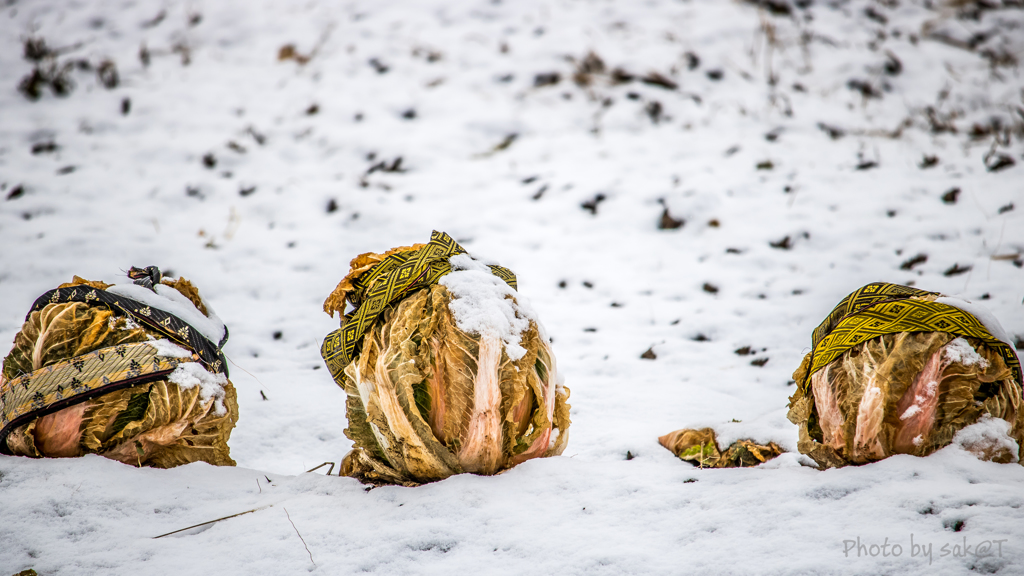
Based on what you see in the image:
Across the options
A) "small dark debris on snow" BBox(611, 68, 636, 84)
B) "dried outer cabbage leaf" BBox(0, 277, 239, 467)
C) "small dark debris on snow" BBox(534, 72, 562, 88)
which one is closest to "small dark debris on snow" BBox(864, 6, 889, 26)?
"small dark debris on snow" BBox(611, 68, 636, 84)

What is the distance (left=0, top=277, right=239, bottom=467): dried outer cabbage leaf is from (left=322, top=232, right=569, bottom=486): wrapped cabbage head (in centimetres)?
60

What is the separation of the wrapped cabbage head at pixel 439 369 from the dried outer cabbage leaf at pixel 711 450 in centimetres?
65

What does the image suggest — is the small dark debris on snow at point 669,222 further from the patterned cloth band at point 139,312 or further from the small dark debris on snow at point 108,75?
the small dark debris on snow at point 108,75

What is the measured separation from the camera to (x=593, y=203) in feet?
17.8

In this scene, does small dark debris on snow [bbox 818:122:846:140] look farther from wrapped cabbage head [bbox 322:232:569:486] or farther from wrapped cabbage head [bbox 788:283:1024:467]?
wrapped cabbage head [bbox 322:232:569:486]

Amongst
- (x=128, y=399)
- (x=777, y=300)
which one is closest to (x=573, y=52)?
(x=777, y=300)

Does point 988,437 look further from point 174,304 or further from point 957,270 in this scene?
point 174,304

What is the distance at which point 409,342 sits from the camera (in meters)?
2.05

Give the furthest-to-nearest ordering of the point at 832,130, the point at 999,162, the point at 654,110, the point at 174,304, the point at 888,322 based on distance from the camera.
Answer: the point at 654,110 → the point at 832,130 → the point at 999,162 → the point at 174,304 → the point at 888,322

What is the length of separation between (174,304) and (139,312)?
15 cm

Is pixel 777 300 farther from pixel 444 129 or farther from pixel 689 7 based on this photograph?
pixel 689 7

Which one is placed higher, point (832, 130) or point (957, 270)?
point (832, 130)

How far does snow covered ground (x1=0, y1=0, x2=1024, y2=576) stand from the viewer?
1920 mm

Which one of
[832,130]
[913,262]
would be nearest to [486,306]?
[913,262]
